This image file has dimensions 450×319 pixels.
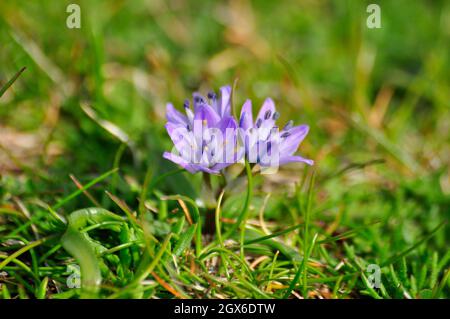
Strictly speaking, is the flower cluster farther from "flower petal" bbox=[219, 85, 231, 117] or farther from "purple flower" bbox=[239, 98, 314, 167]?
"flower petal" bbox=[219, 85, 231, 117]

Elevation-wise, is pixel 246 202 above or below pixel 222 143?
below

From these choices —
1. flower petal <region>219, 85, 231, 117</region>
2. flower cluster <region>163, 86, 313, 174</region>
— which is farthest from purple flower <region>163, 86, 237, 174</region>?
flower petal <region>219, 85, 231, 117</region>

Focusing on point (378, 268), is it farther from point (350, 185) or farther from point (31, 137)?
point (31, 137)

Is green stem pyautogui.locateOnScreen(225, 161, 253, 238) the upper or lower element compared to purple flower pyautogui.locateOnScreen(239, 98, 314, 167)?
lower

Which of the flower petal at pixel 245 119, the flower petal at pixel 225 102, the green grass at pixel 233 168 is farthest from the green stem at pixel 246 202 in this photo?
the flower petal at pixel 225 102

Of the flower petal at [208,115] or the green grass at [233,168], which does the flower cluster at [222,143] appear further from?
the green grass at [233,168]

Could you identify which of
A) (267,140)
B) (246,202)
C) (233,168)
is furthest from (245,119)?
(233,168)

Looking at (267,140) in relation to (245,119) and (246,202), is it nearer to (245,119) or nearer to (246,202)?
(245,119)
